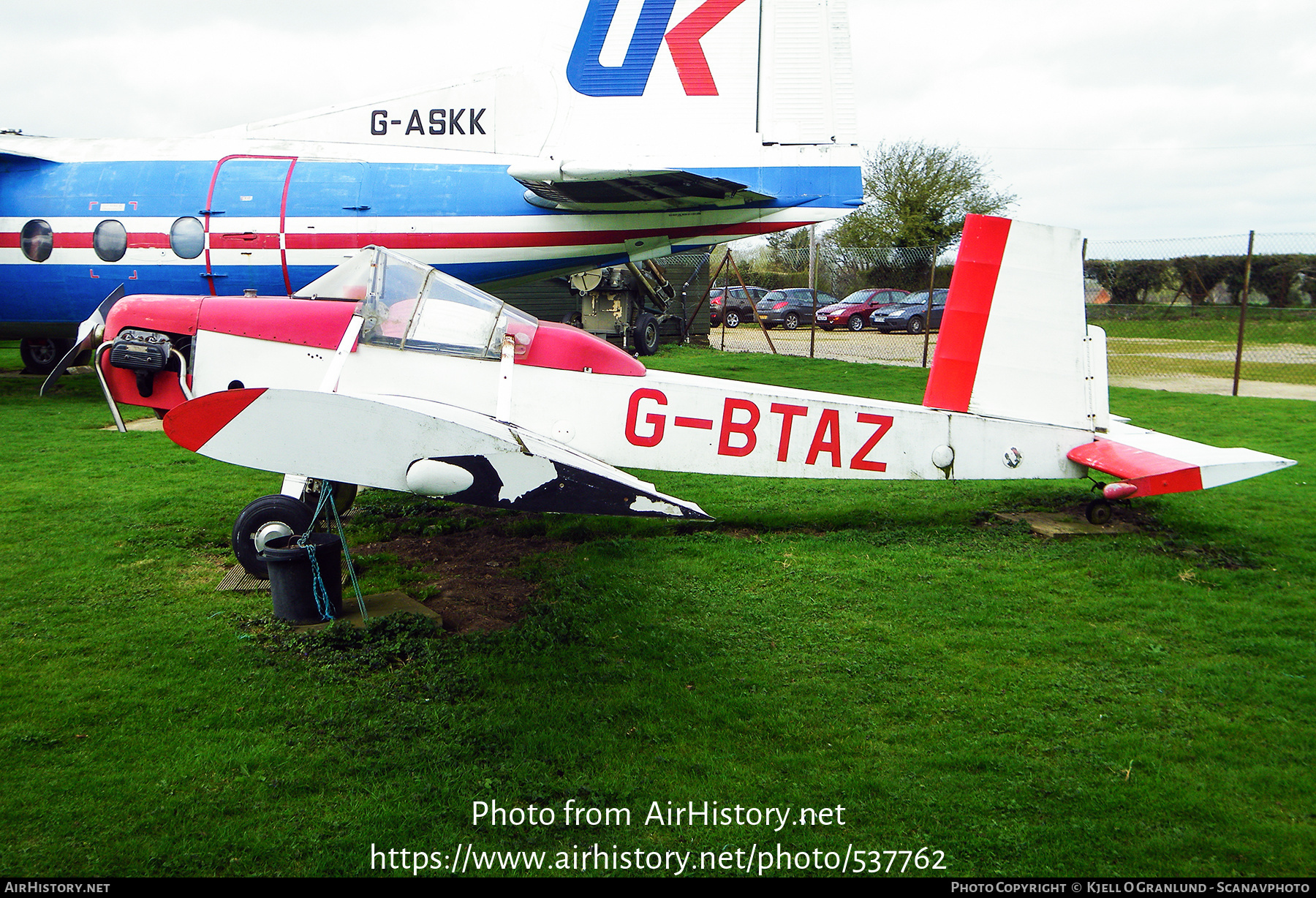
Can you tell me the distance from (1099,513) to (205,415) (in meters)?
6.13

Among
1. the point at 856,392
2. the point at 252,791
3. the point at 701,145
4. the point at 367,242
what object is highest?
the point at 701,145

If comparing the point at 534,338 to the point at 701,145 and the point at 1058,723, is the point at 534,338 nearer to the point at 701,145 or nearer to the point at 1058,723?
the point at 1058,723

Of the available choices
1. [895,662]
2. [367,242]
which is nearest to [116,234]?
[367,242]

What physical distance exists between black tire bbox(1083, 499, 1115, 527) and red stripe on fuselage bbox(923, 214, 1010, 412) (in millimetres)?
1391

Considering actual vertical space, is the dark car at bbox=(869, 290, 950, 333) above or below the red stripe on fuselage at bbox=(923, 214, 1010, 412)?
above

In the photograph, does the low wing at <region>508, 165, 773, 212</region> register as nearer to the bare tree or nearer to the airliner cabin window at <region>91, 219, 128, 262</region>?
the airliner cabin window at <region>91, 219, 128, 262</region>

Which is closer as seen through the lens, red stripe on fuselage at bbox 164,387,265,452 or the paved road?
red stripe on fuselage at bbox 164,387,265,452

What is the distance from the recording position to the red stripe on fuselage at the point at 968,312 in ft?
18.4

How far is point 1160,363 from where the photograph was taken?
17.7 meters

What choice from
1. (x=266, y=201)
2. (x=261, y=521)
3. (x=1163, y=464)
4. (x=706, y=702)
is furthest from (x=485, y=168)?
(x=706, y=702)

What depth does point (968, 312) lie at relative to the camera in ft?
18.5

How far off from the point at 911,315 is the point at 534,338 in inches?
945

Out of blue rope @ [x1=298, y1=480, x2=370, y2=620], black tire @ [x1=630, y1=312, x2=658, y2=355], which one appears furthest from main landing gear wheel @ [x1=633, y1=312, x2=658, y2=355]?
blue rope @ [x1=298, y1=480, x2=370, y2=620]

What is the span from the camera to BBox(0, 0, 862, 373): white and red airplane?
10.4m
